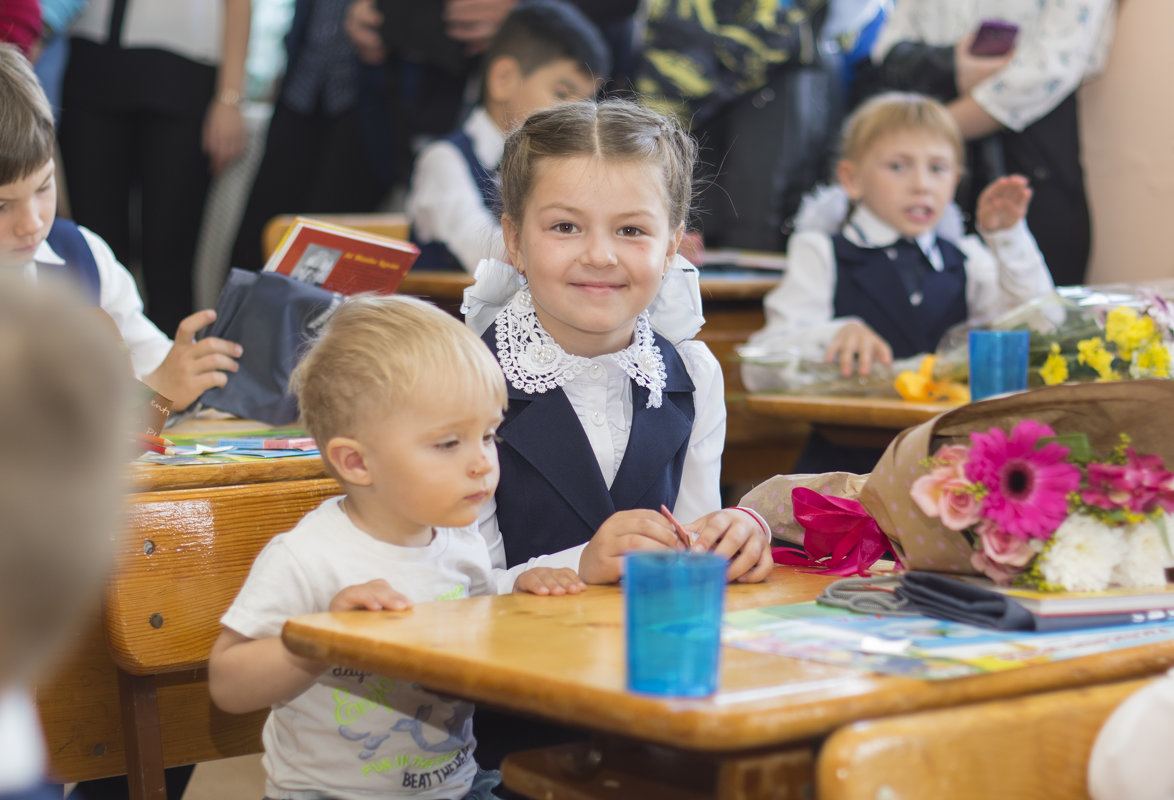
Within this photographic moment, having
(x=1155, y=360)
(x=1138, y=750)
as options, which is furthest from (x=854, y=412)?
(x=1138, y=750)

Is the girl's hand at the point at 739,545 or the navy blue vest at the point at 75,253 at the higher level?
the navy blue vest at the point at 75,253

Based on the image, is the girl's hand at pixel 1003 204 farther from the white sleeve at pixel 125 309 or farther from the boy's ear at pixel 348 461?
the boy's ear at pixel 348 461

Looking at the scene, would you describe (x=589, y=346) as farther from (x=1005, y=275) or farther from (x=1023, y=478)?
(x=1005, y=275)

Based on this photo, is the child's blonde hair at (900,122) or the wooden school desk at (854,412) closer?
the wooden school desk at (854,412)

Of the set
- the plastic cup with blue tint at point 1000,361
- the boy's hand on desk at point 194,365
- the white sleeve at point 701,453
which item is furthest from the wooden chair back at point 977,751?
the boy's hand on desk at point 194,365

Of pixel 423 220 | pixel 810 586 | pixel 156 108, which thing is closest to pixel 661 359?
pixel 810 586

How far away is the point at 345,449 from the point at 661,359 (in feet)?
2.10

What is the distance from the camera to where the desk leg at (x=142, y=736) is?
1855 millimetres

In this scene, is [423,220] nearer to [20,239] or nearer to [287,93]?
[287,93]

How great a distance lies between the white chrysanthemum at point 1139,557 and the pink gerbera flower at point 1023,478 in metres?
0.09

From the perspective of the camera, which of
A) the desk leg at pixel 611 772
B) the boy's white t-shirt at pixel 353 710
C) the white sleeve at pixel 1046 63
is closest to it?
the desk leg at pixel 611 772

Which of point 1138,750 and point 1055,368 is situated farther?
point 1055,368

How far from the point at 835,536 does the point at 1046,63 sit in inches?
105

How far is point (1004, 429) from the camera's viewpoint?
1.43 m
